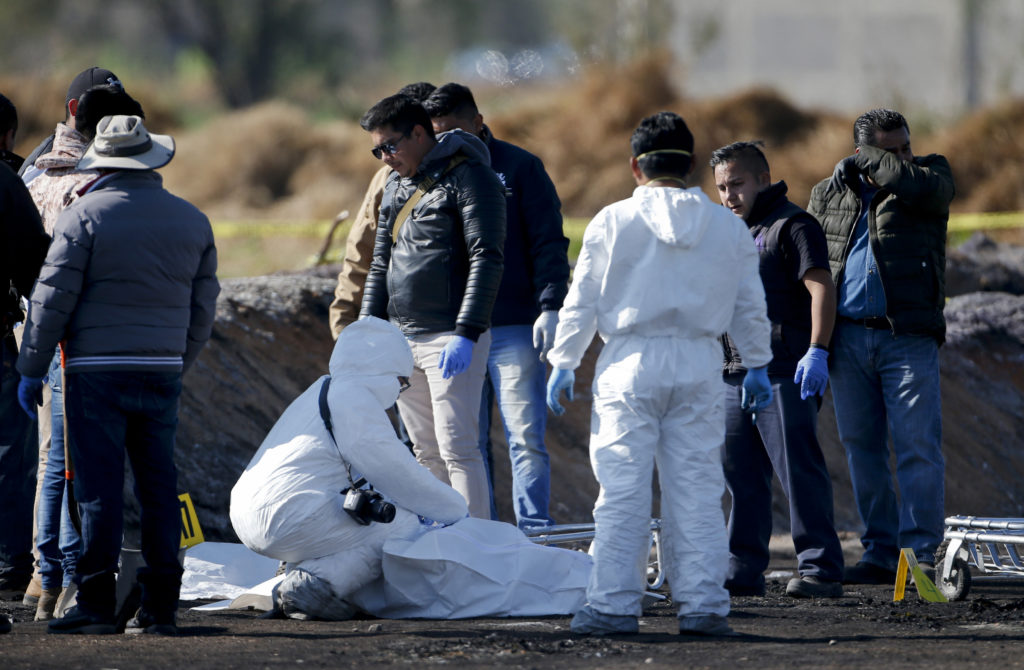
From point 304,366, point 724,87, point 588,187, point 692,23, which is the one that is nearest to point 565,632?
point 304,366

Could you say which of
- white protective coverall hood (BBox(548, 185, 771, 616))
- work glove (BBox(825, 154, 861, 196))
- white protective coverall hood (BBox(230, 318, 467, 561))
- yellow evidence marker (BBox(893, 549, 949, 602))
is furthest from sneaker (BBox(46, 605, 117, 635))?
work glove (BBox(825, 154, 861, 196))

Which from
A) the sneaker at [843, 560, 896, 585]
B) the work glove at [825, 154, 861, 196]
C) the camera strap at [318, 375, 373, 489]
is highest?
the work glove at [825, 154, 861, 196]

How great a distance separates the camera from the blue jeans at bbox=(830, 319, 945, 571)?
22.1 feet

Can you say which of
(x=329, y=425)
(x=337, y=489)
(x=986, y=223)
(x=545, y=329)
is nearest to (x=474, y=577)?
(x=337, y=489)

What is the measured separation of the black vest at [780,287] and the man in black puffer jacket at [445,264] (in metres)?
1.17

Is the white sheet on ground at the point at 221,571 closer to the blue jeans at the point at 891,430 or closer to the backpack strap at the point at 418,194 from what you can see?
the backpack strap at the point at 418,194

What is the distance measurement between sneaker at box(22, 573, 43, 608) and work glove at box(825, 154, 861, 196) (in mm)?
4028

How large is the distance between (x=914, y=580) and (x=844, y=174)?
1.94m

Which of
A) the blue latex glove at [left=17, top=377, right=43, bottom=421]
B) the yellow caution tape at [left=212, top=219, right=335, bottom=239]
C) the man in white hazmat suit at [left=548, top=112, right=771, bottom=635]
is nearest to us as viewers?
the man in white hazmat suit at [left=548, top=112, right=771, bottom=635]

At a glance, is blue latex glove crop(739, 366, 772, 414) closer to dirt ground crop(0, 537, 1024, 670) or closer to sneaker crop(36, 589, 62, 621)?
dirt ground crop(0, 537, 1024, 670)

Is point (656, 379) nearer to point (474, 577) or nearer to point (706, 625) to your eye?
point (706, 625)

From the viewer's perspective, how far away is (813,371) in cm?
641

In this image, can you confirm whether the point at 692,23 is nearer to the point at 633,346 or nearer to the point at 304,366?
the point at 304,366

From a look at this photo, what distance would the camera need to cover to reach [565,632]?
17.6 ft
